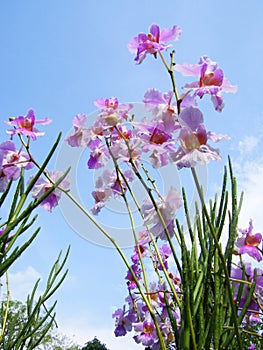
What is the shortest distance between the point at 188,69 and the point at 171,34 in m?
0.21

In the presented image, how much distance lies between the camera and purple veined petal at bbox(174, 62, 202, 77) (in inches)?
34.0

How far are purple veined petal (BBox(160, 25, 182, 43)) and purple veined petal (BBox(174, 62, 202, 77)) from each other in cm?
20

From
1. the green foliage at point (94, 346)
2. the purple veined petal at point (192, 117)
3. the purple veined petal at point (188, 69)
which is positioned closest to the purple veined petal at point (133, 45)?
the purple veined petal at point (188, 69)

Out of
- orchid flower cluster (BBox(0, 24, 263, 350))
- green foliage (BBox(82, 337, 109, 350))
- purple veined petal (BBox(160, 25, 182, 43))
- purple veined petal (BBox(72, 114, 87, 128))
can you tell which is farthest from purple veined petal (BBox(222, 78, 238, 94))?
green foliage (BBox(82, 337, 109, 350))

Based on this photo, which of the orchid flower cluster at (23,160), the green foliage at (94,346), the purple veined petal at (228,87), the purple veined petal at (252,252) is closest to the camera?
the purple veined petal at (228,87)

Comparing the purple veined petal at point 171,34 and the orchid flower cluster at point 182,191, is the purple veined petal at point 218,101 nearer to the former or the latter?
the orchid flower cluster at point 182,191

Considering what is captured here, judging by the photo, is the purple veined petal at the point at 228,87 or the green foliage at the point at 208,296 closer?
the green foliage at the point at 208,296

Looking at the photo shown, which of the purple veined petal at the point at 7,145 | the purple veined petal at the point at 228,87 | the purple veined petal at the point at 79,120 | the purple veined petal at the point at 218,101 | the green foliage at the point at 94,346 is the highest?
the green foliage at the point at 94,346

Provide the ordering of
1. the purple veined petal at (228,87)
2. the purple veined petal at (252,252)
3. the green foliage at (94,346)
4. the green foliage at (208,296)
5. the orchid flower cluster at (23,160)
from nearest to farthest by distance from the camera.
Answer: the green foliage at (208,296), the purple veined petal at (228,87), the orchid flower cluster at (23,160), the purple veined petal at (252,252), the green foliage at (94,346)

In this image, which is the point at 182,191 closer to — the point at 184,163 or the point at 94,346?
the point at 184,163

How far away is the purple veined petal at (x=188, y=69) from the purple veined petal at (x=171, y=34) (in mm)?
198

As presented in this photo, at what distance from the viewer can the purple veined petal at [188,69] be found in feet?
2.83

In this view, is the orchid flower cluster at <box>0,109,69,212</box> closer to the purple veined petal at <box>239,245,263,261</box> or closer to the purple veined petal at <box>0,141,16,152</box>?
the purple veined petal at <box>0,141,16,152</box>

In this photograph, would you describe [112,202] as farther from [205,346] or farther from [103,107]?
[205,346]
